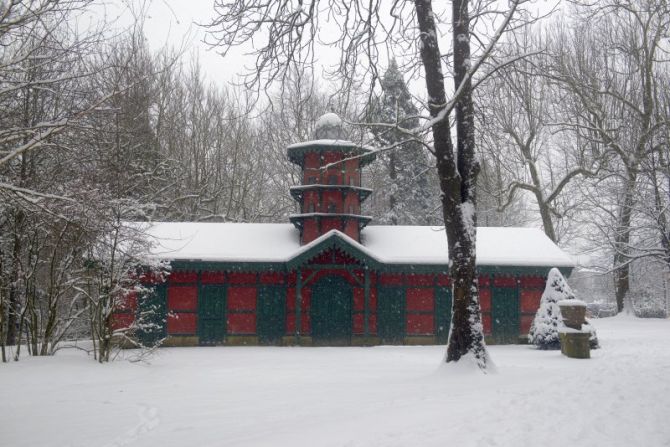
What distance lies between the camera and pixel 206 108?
3219 cm

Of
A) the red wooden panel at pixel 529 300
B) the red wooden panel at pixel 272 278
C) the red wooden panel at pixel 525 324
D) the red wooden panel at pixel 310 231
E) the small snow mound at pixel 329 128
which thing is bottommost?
the red wooden panel at pixel 525 324

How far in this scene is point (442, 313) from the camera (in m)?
19.7

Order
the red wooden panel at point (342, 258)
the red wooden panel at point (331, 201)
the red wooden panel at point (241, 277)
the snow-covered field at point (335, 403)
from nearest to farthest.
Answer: the snow-covered field at point (335, 403) → the red wooden panel at point (241, 277) → the red wooden panel at point (342, 258) → the red wooden panel at point (331, 201)

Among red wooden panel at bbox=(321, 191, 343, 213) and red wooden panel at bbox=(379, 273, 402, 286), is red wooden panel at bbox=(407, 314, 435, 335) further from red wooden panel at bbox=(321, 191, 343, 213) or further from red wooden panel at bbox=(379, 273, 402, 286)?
red wooden panel at bbox=(321, 191, 343, 213)

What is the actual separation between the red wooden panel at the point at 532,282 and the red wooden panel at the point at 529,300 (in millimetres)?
150

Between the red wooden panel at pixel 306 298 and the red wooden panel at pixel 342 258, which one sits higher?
the red wooden panel at pixel 342 258

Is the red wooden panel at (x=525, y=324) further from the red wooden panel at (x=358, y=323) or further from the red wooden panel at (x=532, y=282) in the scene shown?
the red wooden panel at (x=358, y=323)

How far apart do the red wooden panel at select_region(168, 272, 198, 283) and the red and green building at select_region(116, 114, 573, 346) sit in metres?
0.03

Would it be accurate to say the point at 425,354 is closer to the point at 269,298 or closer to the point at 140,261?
the point at 269,298

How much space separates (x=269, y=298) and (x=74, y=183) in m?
9.29

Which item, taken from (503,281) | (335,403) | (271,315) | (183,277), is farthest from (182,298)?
(335,403)

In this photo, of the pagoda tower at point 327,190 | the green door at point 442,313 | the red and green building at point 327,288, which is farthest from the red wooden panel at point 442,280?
the pagoda tower at point 327,190

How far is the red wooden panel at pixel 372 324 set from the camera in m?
19.5

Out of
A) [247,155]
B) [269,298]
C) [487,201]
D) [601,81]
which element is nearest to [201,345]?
[269,298]
